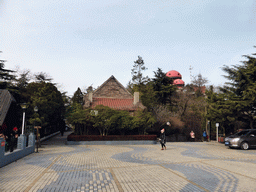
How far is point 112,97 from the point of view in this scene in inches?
1257

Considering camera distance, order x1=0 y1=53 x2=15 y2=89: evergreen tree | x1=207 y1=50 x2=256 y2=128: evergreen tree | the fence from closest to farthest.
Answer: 1. the fence
2. x1=207 y1=50 x2=256 y2=128: evergreen tree
3. x1=0 y1=53 x2=15 y2=89: evergreen tree

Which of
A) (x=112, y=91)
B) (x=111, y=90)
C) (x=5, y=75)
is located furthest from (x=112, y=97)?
(x=5, y=75)

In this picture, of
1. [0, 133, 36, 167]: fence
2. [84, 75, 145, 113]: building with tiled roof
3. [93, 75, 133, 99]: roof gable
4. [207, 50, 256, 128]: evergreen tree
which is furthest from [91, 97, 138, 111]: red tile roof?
[0, 133, 36, 167]: fence

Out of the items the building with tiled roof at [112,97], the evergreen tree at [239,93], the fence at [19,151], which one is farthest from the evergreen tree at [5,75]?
the evergreen tree at [239,93]

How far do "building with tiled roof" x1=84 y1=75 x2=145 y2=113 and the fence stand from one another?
48.8 ft

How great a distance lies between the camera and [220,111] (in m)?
18.6

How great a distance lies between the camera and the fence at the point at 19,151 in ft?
30.0

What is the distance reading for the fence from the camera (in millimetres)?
9155

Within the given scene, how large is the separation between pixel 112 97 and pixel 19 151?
21.1 meters

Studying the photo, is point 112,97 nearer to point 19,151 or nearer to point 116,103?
point 116,103

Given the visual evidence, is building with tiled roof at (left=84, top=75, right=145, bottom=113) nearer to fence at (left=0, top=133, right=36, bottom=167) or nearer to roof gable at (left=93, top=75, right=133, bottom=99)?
roof gable at (left=93, top=75, right=133, bottom=99)

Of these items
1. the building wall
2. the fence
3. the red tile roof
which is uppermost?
the building wall

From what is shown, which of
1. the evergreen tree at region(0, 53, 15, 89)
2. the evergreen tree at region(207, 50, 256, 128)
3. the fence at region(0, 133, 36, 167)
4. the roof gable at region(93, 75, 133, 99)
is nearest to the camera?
the fence at region(0, 133, 36, 167)

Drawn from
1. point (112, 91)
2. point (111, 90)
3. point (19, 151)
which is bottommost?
point (19, 151)
